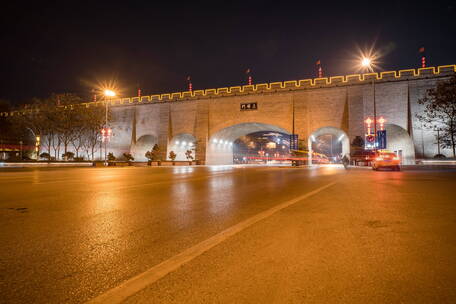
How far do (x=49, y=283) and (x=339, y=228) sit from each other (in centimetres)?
350

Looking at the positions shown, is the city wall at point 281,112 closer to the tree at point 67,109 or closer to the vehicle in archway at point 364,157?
the vehicle in archway at point 364,157

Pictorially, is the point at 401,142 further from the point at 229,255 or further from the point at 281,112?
the point at 229,255

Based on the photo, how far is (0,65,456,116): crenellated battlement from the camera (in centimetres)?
3338

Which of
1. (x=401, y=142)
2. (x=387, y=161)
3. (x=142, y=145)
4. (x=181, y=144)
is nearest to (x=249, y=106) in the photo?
(x=181, y=144)

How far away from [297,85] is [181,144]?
75.3ft

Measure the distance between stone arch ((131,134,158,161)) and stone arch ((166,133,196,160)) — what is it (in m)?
3.45

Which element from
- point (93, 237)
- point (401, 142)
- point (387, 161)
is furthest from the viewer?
point (401, 142)

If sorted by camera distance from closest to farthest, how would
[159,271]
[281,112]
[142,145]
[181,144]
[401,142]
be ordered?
[159,271] → [401,142] → [281,112] → [181,144] → [142,145]

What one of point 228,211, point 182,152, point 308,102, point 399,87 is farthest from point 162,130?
point 228,211

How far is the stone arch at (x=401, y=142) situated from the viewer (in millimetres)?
34406

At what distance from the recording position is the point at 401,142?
36.6 metres

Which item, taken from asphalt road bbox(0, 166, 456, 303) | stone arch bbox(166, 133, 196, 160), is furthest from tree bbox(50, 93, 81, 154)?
asphalt road bbox(0, 166, 456, 303)

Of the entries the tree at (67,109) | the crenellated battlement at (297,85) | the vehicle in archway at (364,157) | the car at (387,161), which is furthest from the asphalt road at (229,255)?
the tree at (67,109)

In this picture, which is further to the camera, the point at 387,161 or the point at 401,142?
the point at 401,142
